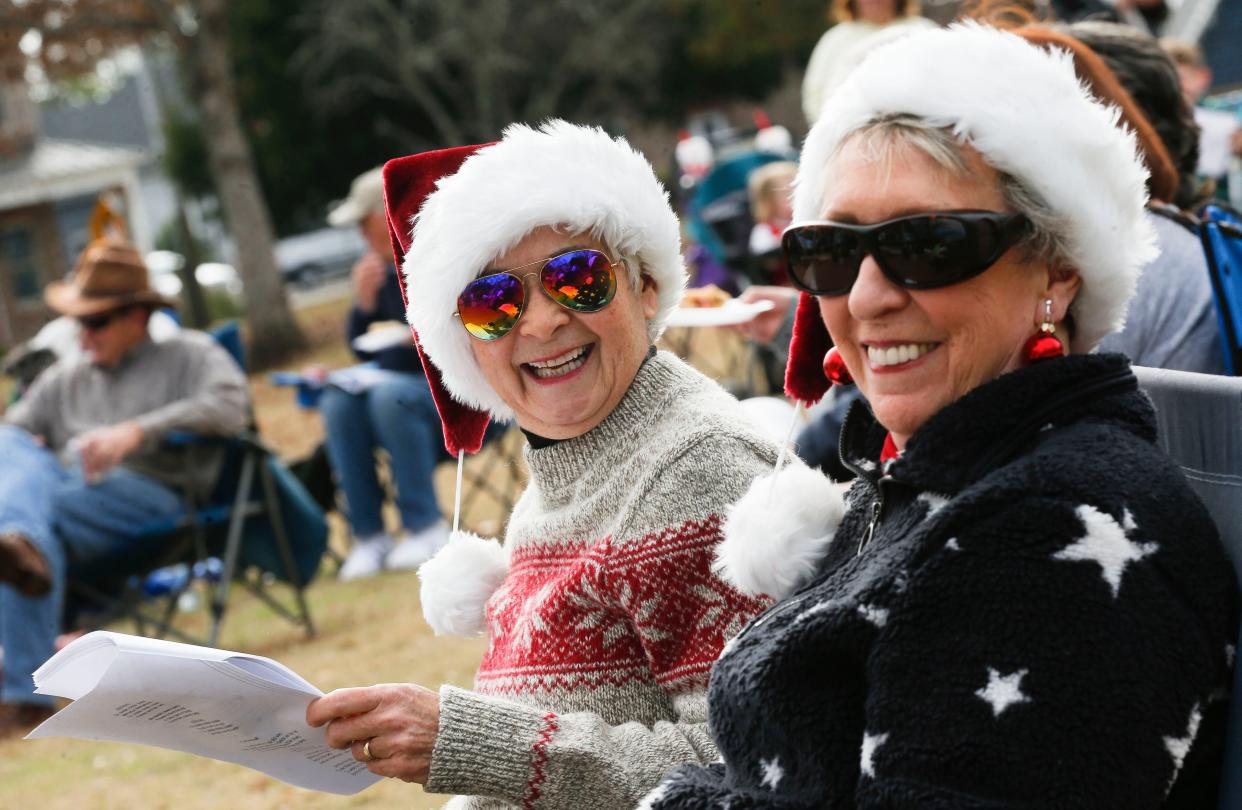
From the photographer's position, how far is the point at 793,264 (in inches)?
70.7

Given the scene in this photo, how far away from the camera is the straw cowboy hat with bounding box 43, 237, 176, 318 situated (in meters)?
6.72

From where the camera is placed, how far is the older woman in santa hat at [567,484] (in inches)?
84.0

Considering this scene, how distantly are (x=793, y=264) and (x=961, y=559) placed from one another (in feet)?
1.66

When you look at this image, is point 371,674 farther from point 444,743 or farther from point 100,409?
point 444,743

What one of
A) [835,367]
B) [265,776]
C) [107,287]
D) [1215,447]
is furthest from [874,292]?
[107,287]

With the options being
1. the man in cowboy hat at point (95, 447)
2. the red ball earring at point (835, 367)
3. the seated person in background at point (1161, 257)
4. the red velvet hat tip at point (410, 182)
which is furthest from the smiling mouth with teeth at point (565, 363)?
the man in cowboy hat at point (95, 447)

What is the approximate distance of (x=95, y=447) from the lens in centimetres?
634

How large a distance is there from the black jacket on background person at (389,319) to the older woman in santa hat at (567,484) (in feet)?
15.8

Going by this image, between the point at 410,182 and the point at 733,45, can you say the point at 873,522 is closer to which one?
the point at 410,182

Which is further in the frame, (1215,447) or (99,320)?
(99,320)

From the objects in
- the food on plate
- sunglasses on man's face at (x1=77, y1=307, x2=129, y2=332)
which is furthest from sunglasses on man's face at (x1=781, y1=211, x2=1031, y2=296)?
sunglasses on man's face at (x1=77, y1=307, x2=129, y2=332)

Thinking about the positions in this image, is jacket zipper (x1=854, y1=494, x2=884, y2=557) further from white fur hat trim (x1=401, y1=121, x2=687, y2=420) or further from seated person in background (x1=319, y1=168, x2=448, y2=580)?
seated person in background (x1=319, y1=168, x2=448, y2=580)

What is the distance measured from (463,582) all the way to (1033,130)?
142 centimetres

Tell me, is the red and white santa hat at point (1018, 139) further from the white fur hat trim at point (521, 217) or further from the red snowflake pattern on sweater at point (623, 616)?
the white fur hat trim at point (521, 217)
